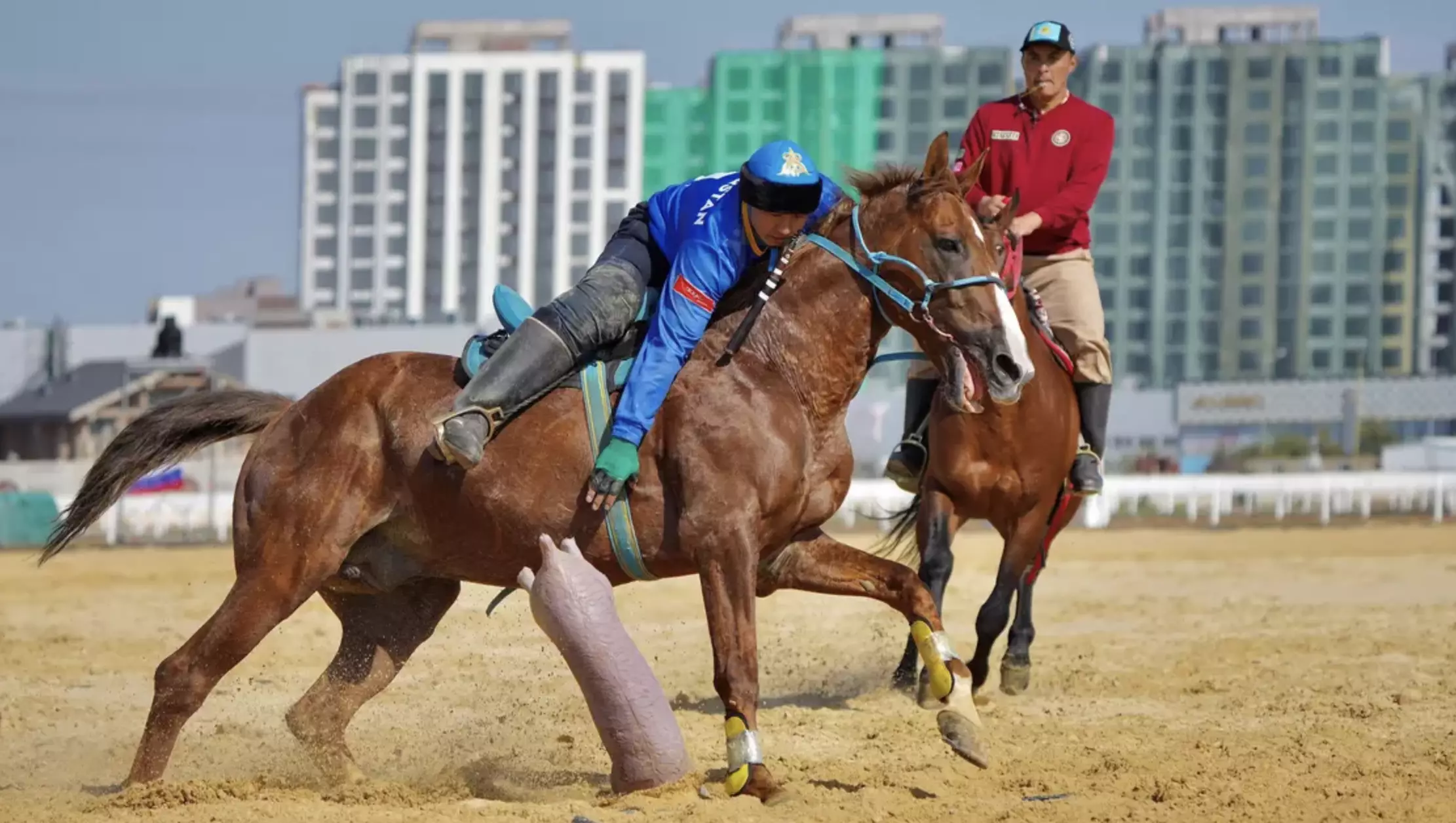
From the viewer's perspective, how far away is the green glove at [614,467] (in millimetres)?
6660

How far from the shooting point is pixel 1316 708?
912cm

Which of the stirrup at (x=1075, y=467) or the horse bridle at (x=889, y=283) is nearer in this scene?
the horse bridle at (x=889, y=283)

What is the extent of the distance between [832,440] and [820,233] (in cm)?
88

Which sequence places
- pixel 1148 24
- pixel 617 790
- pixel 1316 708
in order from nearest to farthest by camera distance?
pixel 617 790 → pixel 1316 708 → pixel 1148 24

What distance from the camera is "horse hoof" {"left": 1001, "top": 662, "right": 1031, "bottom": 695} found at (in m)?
9.98

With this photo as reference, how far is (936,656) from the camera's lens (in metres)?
6.69

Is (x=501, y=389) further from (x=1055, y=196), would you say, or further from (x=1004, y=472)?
(x=1055, y=196)

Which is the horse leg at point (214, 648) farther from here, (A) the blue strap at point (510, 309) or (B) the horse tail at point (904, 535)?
(B) the horse tail at point (904, 535)

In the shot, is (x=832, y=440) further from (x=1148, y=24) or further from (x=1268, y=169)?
(x=1148, y=24)

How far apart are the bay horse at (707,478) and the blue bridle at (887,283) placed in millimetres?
11

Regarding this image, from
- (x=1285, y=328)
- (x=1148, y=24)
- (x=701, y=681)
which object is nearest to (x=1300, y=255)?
(x=1285, y=328)

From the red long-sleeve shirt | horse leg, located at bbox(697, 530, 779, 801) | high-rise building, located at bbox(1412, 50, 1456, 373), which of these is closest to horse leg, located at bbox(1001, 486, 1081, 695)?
the red long-sleeve shirt

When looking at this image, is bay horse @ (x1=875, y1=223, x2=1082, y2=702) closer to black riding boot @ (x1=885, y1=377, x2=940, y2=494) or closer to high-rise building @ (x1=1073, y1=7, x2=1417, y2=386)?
black riding boot @ (x1=885, y1=377, x2=940, y2=494)

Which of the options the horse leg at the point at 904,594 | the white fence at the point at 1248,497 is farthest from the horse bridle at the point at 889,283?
the white fence at the point at 1248,497
